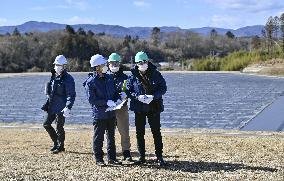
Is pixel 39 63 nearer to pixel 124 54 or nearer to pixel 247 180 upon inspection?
pixel 124 54

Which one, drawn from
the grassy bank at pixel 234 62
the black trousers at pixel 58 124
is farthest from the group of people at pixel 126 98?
the grassy bank at pixel 234 62

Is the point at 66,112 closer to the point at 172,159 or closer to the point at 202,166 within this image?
the point at 172,159

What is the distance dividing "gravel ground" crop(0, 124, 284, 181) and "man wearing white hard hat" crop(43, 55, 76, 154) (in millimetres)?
411

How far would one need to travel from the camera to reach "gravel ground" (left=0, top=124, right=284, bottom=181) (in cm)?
717

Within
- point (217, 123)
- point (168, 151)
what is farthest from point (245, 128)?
point (168, 151)

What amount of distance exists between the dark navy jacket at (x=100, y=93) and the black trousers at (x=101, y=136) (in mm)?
105

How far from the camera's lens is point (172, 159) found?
8.45 m

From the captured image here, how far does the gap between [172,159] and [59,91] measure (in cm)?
229

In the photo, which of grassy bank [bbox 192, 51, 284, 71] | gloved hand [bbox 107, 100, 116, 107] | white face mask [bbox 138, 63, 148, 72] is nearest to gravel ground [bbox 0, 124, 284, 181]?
gloved hand [bbox 107, 100, 116, 107]

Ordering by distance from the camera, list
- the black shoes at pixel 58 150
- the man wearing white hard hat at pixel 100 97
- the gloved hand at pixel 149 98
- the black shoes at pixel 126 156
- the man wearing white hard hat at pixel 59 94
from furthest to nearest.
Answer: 1. the black shoes at pixel 58 150
2. the man wearing white hard hat at pixel 59 94
3. the black shoes at pixel 126 156
4. the man wearing white hard hat at pixel 100 97
5. the gloved hand at pixel 149 98

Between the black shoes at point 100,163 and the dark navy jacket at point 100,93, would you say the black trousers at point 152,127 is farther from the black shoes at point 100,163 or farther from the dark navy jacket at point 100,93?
the black shoes at point 100,163

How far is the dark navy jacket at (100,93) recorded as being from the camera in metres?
7.67

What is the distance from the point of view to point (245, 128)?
13648 mm

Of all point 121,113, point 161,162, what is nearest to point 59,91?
point 121,113
